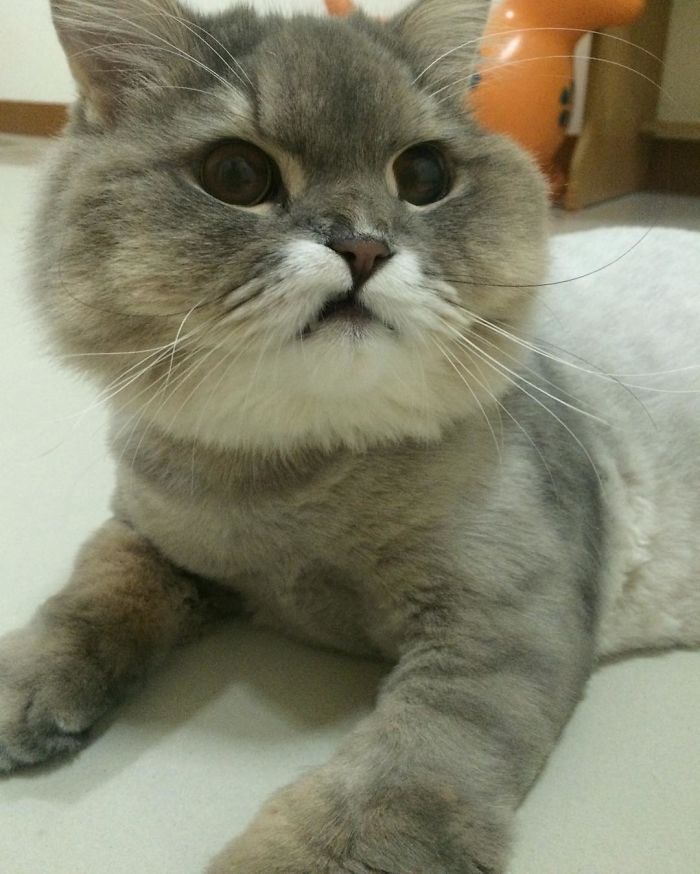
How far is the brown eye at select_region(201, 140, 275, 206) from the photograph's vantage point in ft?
2.77

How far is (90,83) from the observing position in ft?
3.05

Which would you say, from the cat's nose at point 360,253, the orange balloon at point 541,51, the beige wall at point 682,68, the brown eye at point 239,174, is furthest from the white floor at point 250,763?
the beige wall at point 682,68

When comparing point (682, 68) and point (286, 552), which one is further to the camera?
point (682, 68)

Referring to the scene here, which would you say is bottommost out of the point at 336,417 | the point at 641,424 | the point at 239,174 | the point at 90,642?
the point at 90,642

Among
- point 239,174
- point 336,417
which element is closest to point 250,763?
point 336,417

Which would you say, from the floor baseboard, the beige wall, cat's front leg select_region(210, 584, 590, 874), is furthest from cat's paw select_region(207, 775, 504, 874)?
the floor baseboard

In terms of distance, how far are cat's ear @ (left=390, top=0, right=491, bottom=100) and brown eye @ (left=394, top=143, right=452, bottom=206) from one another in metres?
0.13

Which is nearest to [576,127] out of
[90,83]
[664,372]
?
[664,372]

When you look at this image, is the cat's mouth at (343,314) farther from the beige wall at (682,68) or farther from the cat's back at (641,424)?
the beige wall at (682,68)

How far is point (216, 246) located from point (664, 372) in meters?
0.78

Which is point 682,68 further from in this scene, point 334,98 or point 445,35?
point 334,98

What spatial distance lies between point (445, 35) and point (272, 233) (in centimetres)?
47

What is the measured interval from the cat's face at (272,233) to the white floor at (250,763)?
19 cm

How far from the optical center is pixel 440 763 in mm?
825
